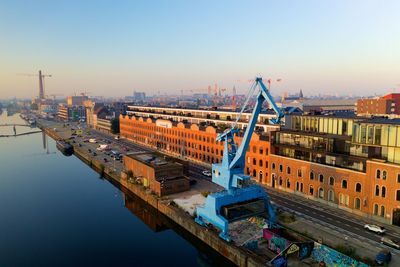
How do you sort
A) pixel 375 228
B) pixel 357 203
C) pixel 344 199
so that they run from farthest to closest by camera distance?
pixel 344 199, pixel 357 203, pixel 375 228

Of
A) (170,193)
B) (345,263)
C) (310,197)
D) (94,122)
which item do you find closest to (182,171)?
(170,193)

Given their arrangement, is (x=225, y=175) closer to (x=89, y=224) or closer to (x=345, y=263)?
(x=345, y=263)

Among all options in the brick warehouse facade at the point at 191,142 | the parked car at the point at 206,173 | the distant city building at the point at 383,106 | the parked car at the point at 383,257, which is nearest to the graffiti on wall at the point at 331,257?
the parked car at the point at 383,257

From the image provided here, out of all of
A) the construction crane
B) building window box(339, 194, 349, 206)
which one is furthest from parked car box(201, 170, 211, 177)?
building window box(339, 194, 349, 206)

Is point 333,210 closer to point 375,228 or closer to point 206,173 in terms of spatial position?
point 375,228

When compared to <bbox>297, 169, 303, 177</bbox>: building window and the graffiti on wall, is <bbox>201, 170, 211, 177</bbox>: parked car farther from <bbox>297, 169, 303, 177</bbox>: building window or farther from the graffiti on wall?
the graffiti on wall

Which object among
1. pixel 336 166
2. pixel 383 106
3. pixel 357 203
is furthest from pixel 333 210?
pixel 383 106
